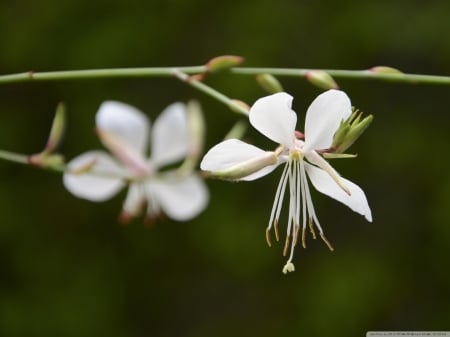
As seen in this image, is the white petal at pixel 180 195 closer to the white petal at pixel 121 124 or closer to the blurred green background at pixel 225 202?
Answer: the white petal at pixel 121 124

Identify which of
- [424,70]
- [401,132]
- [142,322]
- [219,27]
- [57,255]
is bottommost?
[142,322]

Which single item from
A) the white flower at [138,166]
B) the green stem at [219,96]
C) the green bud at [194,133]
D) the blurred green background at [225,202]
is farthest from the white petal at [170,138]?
the blurred green background at [225,202]

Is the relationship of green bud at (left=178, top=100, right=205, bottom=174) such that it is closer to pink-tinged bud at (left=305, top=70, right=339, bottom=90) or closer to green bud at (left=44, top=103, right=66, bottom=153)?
green bud at (left=44, top=103, right=66, bottom=153)

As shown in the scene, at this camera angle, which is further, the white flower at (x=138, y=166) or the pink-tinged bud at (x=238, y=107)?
the white flower at (x=138, y=166)

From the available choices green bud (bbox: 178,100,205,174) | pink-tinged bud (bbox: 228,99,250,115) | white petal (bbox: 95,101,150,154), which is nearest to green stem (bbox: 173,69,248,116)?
pink-tinged bud (bbox: 228,99,250,115)

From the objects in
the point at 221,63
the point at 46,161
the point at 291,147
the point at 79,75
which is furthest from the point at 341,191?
the point at 46,161

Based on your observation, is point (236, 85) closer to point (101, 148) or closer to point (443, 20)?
point (101, 148)

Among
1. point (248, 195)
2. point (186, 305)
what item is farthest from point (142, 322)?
point (248, 195)
